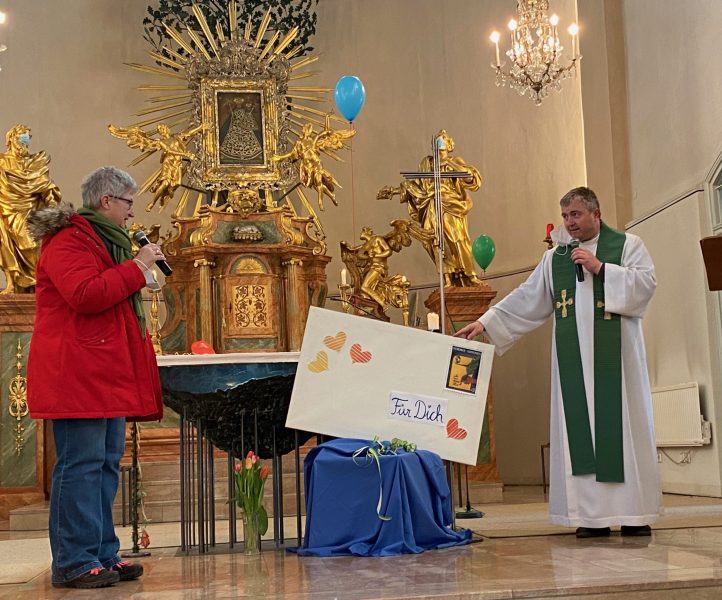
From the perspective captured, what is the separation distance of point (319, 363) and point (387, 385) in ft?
1.19

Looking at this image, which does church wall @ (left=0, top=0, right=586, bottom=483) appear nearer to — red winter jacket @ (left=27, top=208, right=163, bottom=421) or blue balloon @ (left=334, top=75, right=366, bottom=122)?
blue balloon @ (left=334, top=75, right=366, bottom=122)

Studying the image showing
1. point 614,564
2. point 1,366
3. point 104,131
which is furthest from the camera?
point 104,131

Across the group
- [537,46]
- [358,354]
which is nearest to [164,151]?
[537,46]

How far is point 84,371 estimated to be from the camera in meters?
4.05

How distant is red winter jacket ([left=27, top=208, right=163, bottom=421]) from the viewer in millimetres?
4008

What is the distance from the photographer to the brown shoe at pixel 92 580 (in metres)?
4.04

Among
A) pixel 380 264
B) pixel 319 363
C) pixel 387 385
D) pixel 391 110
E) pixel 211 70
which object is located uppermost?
pixel 211 70

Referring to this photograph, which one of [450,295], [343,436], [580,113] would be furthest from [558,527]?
[580,113]

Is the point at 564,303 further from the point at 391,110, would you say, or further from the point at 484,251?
the point at 391,110

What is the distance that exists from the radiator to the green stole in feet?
11.6

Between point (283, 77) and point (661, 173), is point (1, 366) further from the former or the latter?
point (661, 173)

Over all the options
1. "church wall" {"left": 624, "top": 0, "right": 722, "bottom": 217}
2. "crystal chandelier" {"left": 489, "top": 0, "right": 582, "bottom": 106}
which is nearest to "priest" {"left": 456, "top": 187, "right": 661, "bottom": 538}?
"church wall" {"left": 624, "top": 0, "right": 722, "bottom": 217}

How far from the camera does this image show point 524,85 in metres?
10.6

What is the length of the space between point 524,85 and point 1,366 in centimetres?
594
